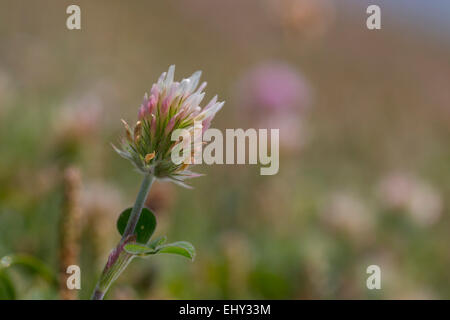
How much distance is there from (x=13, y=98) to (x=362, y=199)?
2446mm

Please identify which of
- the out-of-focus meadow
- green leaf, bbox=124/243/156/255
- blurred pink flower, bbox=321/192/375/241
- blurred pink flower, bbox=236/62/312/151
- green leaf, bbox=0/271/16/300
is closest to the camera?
green leaf, bbox=124/243/156/255

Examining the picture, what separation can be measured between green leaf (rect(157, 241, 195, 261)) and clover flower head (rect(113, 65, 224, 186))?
0.38 ft

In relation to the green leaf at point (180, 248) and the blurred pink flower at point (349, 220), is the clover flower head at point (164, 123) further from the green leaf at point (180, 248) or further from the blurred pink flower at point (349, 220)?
the blurred pink flower at point (349, 220)

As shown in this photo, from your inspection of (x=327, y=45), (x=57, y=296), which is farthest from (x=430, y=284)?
(x=327, y=45)

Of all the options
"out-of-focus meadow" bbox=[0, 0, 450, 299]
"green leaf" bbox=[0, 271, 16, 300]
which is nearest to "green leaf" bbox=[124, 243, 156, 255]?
"out-of-focus meadow" bbox=[0, 0, 450, 299]

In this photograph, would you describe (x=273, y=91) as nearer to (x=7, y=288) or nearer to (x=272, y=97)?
(x=272, y=97)

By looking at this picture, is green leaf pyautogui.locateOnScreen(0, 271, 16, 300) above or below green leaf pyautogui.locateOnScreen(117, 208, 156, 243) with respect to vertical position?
below

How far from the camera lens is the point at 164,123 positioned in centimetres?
120

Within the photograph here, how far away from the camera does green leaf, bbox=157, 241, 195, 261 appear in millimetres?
1153

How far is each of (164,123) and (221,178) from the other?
2.93 m

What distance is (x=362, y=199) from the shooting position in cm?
436

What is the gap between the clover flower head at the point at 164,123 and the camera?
118cm

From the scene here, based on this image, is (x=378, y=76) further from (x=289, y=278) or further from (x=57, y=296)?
(x=57, y=296)

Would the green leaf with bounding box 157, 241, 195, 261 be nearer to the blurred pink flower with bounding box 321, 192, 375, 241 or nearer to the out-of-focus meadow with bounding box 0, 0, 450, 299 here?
the out-of-focus meadow with bounding box 0, 0, 450, 299
